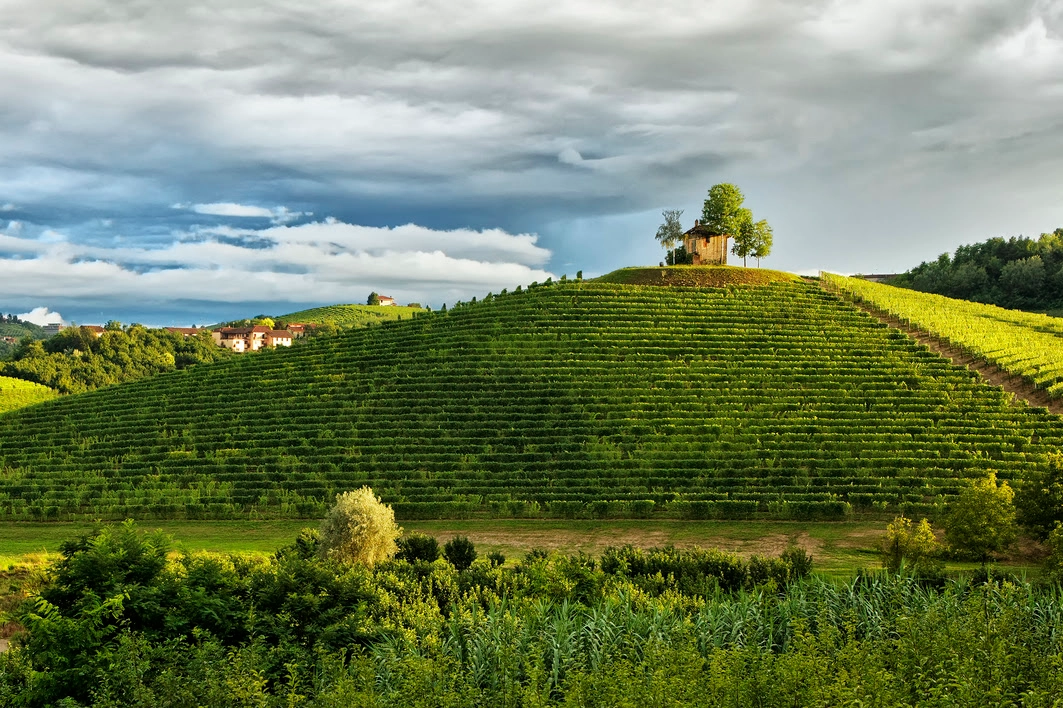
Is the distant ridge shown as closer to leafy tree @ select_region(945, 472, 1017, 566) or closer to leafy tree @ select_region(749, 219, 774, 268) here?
leafy tree @ select_region(749, 219, 774, 268)

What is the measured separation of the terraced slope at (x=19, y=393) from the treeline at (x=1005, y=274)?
9871cm

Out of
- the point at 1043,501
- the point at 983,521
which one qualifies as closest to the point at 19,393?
the point at 983,521

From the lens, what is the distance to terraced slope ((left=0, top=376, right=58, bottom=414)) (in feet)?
217

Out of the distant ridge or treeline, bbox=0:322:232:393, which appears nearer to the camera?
the distant ridge

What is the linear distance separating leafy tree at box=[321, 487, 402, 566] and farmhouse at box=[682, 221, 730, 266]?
177 ft

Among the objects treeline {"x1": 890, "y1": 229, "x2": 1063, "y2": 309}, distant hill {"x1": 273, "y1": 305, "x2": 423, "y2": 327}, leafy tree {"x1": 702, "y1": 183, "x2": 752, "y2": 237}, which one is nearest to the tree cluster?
leafy tree {"x1": 702, "y1": 183, "x2": 752, "y2": 237}

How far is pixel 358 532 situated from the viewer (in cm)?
2122

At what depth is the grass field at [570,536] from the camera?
27.3 m

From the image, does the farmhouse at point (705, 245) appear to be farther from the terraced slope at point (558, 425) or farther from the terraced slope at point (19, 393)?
the terraced slope at point (19, 393)

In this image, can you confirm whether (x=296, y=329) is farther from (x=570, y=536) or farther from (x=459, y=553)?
(x=459, y=553)

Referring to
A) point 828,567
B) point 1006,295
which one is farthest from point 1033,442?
point 1006,295

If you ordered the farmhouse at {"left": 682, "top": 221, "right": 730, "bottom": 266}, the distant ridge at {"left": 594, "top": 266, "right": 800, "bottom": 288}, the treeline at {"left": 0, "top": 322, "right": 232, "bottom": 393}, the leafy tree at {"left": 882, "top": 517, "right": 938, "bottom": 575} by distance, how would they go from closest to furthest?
the leafy tree at {"left": 882, "top": 517, "right": 938, "bottom": 575} → the distant ridge at {"left": 594, "top": 266, "right": 800, "bottom": 288} → the farmhouse at {"left": 682, "top": 221, "right": 730, "bottom": 266} → the treeline at {"left": 0, "top": 322, "right": 232, "bottom": 393}

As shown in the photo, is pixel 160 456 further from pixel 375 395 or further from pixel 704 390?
pixel 704 390

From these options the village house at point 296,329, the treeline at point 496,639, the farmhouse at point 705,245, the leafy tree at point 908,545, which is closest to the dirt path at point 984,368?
the farmhouse at point 705,245
